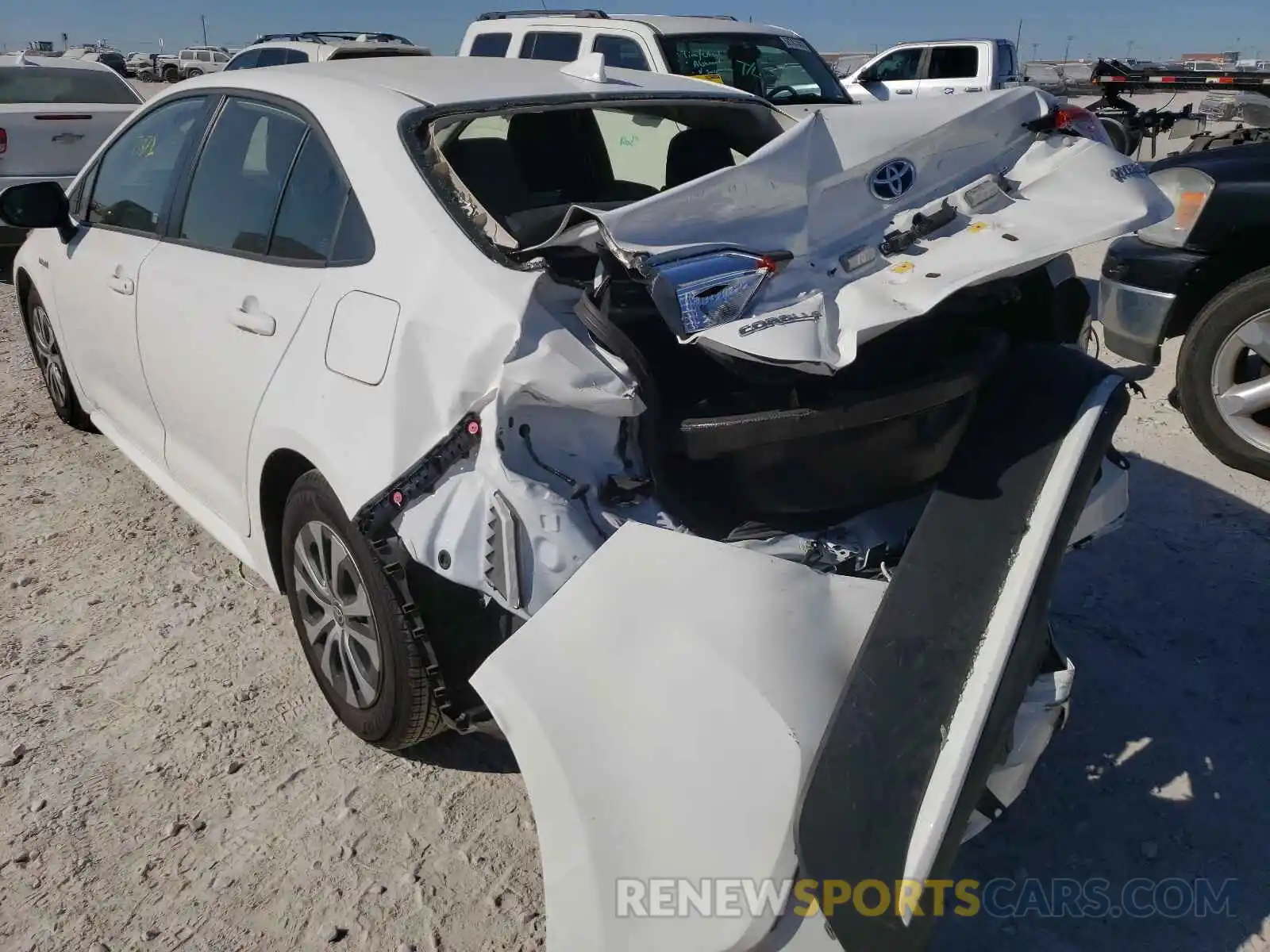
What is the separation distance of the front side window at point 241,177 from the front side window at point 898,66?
15987 mm

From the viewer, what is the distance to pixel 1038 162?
2.37 meters

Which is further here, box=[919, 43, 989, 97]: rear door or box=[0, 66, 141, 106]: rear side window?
box=[919, 43, 989, 97]: rear door

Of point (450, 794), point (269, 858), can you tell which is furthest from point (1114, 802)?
point (269, 858)

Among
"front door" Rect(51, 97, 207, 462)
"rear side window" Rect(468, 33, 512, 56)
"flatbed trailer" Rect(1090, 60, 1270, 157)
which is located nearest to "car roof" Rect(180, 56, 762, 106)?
"front door" Rect(51, 97, 207, 462)

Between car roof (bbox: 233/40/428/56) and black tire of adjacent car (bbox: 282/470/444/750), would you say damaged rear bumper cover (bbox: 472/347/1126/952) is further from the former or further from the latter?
car roof (bbox: 233/40/428/56)

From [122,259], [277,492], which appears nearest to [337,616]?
[277,492]

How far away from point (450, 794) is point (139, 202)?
2364 millimetres

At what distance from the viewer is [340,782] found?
8.69ft

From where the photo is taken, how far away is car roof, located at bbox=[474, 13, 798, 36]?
9.32 metres

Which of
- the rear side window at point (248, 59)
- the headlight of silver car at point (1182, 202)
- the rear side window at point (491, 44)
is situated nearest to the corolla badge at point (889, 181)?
the headlight of silver car at point (1182, 202)

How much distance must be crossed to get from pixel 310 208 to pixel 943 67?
16489 mm

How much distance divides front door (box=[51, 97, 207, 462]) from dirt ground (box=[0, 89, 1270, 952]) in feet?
2.01

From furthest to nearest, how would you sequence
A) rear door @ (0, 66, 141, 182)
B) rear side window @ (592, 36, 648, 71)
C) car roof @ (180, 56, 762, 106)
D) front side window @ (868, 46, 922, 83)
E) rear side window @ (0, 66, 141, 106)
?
front side window @ (868, 46, 922, 83) → rear side window @ (592, 36, 648, 71) → rear side window @ (0, 66, 141, 106) → rear door @ (0, 66, 141, 182) → car roof @ (180, 56, 762, 106)

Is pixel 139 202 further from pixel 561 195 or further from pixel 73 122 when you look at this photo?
pixel 73 122
